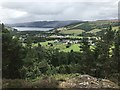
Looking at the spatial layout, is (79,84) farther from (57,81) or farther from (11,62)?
(11,62)

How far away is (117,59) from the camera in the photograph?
2388cm

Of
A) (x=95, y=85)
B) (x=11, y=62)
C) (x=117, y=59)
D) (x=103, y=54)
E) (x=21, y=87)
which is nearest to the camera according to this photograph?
(x=21, y=87)

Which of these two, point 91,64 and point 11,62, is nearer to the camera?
point 11,62

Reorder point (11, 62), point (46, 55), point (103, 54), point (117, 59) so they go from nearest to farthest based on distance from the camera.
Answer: point (11, 62), point (117, 59), point (103, 54), point (46, 55)

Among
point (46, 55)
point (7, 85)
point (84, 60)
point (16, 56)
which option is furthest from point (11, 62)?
point (46, 55)

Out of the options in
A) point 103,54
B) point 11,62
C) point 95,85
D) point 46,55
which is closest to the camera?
point 95,85

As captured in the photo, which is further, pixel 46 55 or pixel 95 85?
pixel 46 55

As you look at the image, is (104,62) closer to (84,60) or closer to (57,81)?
(84,60)

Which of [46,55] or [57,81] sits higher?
[57,81]

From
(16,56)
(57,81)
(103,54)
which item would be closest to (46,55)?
(103,54)

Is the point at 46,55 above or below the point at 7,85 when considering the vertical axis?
below

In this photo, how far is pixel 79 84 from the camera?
40.4 ft

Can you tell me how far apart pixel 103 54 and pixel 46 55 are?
32.1m

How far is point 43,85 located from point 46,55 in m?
45.7
